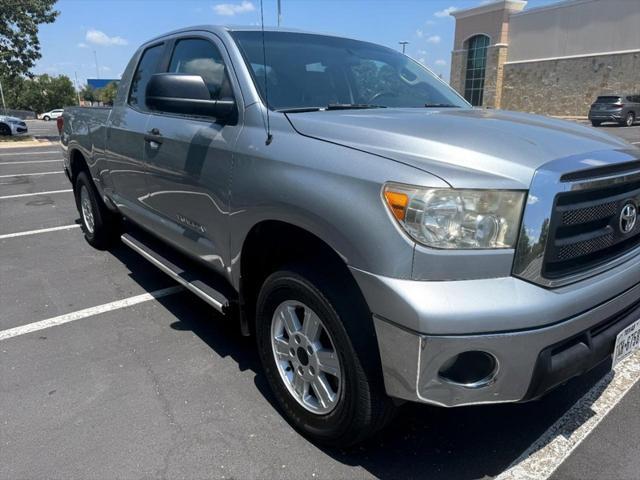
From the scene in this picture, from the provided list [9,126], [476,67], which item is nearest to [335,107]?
[9,126]

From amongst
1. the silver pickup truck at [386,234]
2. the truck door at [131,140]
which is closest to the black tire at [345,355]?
the silver pickup truck at [386,234]

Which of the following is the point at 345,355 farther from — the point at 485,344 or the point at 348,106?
the point at 348,106

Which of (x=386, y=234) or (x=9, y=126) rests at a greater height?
(x=386, y=234)

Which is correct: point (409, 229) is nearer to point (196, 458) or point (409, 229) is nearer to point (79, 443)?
point (196, 458)

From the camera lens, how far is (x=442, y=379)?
184 centimetres

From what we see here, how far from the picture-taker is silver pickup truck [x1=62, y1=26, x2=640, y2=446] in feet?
5.87

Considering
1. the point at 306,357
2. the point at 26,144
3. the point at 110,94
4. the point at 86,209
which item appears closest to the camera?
the point at 306,357

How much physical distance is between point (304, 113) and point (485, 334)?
1.42 meters

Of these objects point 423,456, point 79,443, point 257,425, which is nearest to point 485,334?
point 423,456

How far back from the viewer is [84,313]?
3939 mm

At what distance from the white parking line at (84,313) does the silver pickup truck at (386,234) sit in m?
1.26

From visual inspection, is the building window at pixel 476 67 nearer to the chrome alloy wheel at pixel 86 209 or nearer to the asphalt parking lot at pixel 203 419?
the chrome alloy wheel at pixel 86 209

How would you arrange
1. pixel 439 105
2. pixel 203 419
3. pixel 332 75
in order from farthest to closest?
pixel 439 105
pixel 332 75
pixel 203 419

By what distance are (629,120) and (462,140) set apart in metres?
29.9
